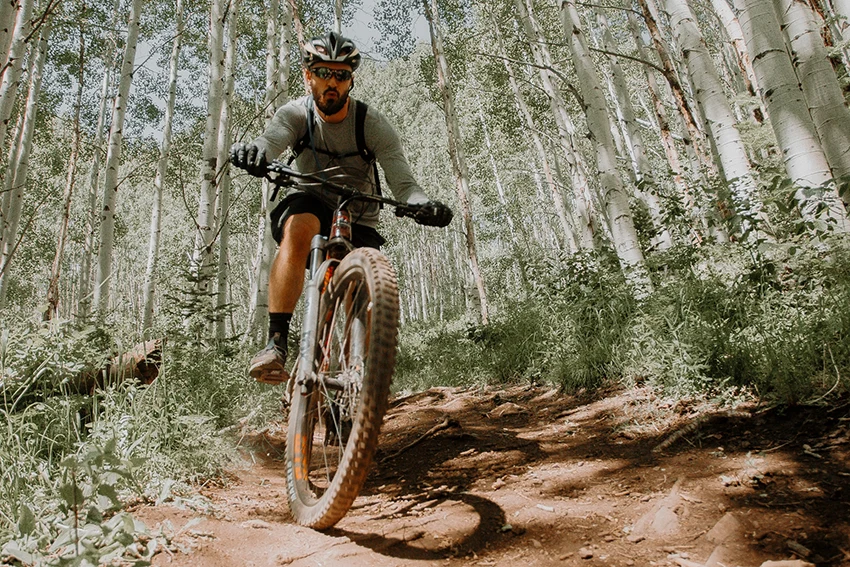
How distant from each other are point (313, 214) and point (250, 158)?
520mm

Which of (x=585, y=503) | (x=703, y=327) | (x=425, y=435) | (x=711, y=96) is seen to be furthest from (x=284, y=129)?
(x=711, y=96)

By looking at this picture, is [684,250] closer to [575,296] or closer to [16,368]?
[575,296]

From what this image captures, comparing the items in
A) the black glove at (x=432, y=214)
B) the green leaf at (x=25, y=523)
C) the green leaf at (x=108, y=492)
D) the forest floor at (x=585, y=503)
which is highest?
the black glove at (x=432, y=214)

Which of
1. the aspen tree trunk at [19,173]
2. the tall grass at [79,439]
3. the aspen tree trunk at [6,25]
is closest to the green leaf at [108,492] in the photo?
the tall grass at [79,439]

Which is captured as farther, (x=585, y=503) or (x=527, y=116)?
(x=527, y=116)

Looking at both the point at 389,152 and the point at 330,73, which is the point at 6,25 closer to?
the point at 330,73

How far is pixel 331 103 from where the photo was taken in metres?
2.95

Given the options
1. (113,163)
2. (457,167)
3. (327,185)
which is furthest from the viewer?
(457,167)

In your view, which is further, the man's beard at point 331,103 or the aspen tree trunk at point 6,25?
the aspen tree trunk at point 6,25

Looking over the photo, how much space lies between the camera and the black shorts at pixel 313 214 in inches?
117

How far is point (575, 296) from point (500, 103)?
16.3 meters

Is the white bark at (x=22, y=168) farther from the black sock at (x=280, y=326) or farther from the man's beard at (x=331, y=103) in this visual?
the man's beard at (x=331, y=103)

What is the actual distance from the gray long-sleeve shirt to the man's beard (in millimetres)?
74

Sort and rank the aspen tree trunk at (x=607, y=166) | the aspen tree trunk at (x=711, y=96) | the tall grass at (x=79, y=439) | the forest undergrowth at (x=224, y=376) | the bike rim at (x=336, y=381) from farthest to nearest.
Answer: the aspen tree trunk at (x=607, y=166), the aspen tree trunk at (x=711, y=96), the bike rim at (x=336, y=381), the forest undergrowth at (x=224, y=376), the tall grass at (x=79, y=439)
